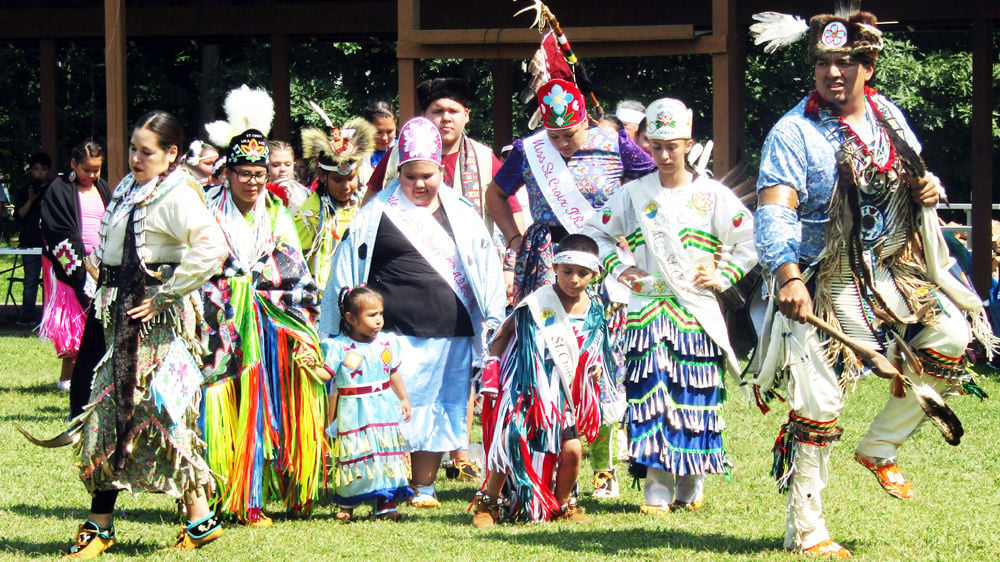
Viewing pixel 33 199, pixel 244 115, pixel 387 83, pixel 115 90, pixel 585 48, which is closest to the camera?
pixel 244 115

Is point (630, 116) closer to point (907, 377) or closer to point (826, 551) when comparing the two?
point (907, 377)

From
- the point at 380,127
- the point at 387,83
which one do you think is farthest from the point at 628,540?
the point at 387,83

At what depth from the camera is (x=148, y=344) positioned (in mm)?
4969

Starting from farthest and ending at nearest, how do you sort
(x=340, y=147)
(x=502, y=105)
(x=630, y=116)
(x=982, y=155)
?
(x=502, y=105) < (x=982, y=155) < (x=630, y=116) < (x=340, y=147)

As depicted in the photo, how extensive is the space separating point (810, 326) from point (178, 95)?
56.7 ft

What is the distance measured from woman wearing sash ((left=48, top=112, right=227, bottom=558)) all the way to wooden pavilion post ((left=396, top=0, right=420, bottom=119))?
159 inches

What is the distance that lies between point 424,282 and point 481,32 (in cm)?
374

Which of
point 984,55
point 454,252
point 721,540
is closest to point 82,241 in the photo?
point 454,252

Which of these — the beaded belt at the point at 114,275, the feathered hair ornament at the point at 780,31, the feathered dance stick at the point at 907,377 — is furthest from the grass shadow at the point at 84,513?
the feathered hair ornament at the point at 780,31

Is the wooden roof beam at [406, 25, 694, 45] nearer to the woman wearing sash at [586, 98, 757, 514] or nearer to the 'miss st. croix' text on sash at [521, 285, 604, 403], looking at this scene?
the woman wearing sash at [586, 98, 757, 514]

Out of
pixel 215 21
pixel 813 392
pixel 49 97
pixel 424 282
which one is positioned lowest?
pixel 813 392

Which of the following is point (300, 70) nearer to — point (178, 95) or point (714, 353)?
point (178, 95)

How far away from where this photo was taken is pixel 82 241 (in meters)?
9.51

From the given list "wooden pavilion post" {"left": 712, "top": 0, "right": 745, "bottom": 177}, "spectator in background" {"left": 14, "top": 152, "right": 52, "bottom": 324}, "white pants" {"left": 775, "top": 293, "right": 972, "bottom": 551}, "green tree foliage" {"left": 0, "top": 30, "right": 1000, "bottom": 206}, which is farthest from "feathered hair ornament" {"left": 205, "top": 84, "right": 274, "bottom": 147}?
"green tree foliage" {"left": 0, "top": 30, "right": 1000, "bottom": 206}
